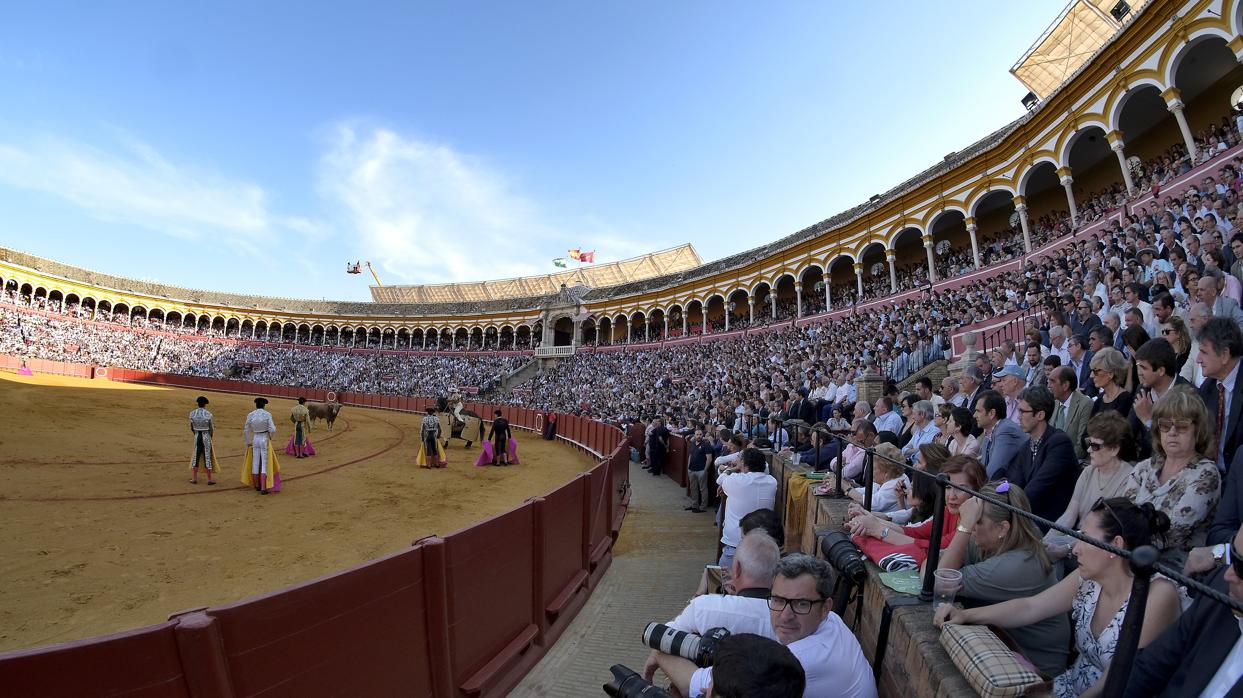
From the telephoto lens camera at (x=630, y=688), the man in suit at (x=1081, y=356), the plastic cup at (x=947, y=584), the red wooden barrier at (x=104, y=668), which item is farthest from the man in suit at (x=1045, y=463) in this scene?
the red wooden barrier at (x=104, y=668)

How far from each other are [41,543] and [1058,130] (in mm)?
25921

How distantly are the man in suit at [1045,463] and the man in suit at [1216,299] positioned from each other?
2.54m

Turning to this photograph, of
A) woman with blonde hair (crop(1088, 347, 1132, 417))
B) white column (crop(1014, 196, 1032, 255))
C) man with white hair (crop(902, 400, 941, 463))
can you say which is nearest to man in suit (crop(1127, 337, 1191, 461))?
woman with blonde hair (crop(1088, 347, 1132, 417))

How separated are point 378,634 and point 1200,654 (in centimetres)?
352

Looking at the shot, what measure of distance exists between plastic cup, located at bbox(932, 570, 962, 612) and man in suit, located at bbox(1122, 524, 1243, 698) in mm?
618

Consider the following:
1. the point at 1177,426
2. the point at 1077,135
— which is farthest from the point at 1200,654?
the point at 1077,135

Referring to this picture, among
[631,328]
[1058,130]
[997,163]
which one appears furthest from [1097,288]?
[631,328]

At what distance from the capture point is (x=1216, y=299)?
4.79 m

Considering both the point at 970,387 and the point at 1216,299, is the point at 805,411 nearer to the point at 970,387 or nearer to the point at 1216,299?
the point at 970,387

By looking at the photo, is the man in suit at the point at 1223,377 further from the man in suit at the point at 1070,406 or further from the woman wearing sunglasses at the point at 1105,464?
the man in suit at the point at 1070,406

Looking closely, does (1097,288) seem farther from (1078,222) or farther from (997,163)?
(997,163)

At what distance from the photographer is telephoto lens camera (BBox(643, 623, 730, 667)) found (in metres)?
2.19

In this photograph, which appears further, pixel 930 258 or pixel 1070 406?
pixel 930 258

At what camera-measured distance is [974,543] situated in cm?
280
